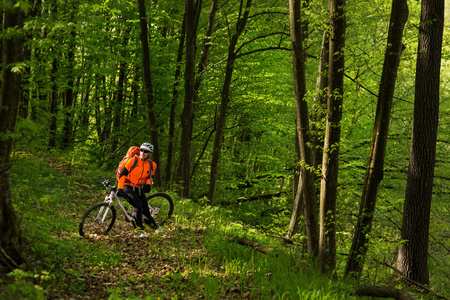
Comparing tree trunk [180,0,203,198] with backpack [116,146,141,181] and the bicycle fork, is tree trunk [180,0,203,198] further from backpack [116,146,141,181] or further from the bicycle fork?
the bicycle fork

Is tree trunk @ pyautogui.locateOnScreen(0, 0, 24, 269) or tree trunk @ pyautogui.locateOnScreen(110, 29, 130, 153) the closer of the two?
tree trunk @ pyautogui.locateOnScreen(0, 0, 24, 269)

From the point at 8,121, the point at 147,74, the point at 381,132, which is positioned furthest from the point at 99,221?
the point at 147,74

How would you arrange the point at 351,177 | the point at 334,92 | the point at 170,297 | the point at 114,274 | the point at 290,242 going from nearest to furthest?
the point at 170,297 < the point at 114,274 < the point at 334,92 < the point at 290,242 < the point at 351,177

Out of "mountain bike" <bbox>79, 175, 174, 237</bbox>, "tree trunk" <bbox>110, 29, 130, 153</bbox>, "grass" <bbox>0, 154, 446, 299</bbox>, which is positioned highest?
"tree trunk" <bbox>110, 29, 130, 153</bbox>

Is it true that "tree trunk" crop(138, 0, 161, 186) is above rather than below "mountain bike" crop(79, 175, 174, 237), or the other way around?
above

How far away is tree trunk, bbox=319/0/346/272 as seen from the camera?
654 centimetres

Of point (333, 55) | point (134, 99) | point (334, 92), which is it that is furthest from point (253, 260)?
point (134, 99)

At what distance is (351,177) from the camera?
14734mm

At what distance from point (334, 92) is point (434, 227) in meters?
9.33

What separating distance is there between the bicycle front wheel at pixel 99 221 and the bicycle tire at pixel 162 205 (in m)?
1.27

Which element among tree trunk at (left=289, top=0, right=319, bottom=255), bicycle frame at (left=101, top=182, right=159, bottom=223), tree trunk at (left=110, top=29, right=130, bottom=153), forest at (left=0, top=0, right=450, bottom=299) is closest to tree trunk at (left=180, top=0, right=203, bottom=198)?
forest at (left=0, top=0, right=450, bottom=299)

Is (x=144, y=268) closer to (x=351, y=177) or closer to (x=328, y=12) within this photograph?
(x=328, y=12)

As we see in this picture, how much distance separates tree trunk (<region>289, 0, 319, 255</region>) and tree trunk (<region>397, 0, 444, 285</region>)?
3221mm

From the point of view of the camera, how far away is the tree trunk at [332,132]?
21.5 ft
